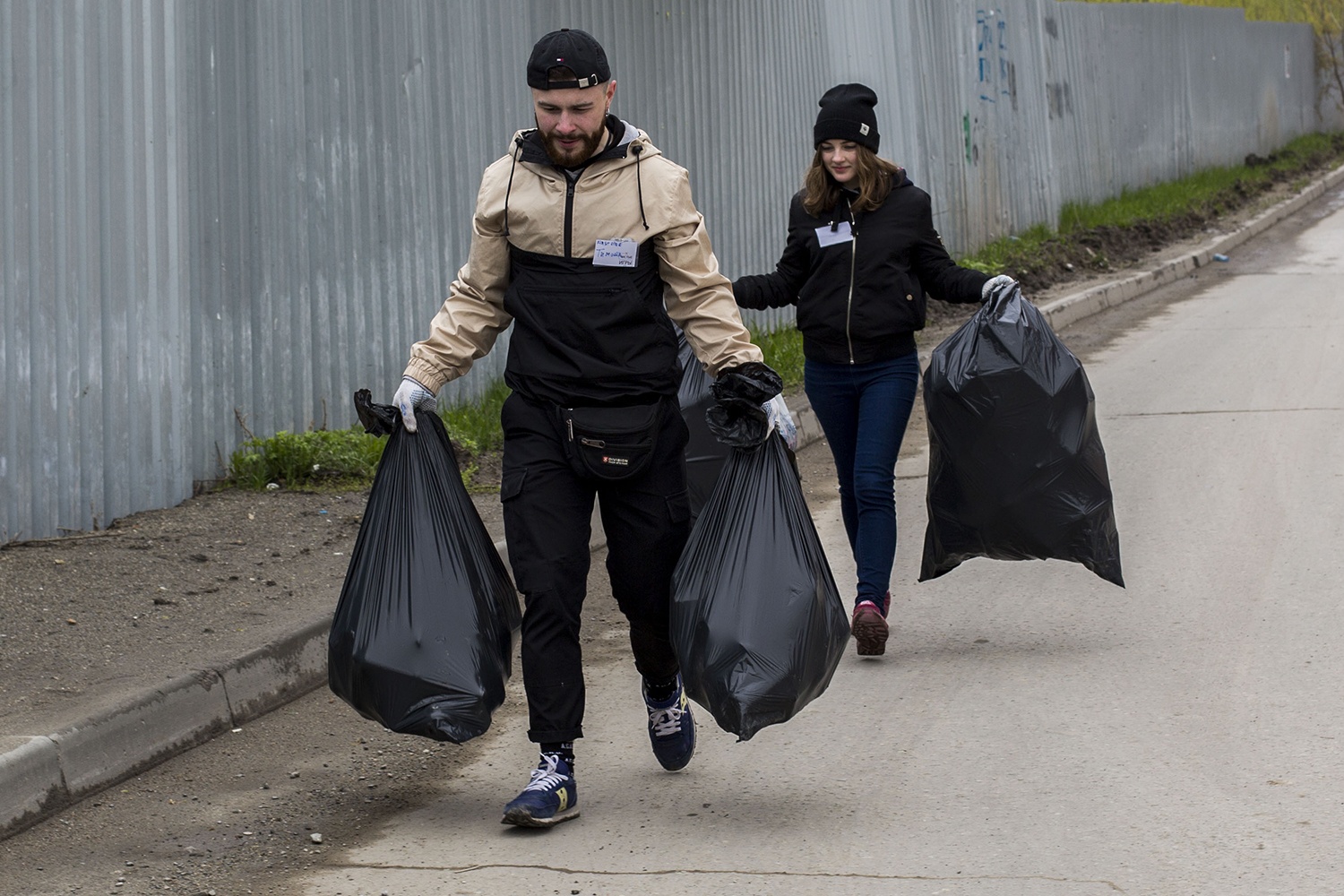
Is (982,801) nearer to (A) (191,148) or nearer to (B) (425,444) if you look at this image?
(B) (425,444)

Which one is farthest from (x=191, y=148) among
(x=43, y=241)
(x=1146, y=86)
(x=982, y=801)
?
(x=1146, y=86)

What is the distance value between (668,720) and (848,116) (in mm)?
2053

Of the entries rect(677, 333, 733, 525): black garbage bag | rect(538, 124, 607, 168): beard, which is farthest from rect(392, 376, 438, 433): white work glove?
rect(677, 333, 733, 525): black garbage bag

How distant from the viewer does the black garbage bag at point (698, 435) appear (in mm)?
5449

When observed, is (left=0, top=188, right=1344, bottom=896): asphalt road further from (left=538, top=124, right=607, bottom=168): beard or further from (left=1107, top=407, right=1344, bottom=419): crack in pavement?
(left=1107, top=407, right=1344, bottom=419): crack in pavement

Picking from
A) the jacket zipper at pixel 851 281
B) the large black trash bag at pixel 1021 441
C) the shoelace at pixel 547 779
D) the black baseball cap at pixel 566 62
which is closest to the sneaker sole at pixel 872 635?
the large black trash bag at pixel 1021 441

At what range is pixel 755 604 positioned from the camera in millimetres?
4012

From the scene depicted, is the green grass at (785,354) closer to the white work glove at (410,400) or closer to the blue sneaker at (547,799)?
the white work glove at (410,400)

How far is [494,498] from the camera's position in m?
7.62

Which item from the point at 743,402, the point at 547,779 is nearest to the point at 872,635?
the point at 743,402

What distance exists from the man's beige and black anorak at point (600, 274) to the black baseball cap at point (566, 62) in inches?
6.7

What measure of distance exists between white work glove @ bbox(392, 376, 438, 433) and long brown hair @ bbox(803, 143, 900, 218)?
172 cm

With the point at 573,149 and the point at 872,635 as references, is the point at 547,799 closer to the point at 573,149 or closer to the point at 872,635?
the point at 573,149

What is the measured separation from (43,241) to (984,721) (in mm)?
3970
